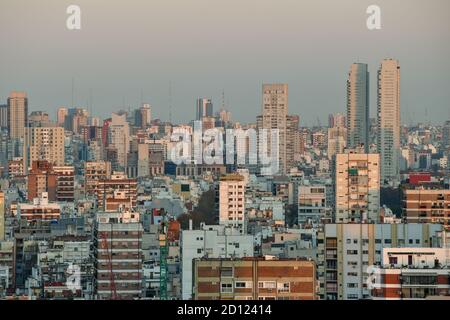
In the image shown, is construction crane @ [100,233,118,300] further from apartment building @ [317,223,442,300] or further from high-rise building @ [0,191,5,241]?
apartment building @ [317,223,442,300]

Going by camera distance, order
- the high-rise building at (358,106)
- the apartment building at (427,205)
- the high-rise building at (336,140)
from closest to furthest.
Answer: the high-rise building at (358,106)
the apartment building at (427,205)
the high-rise building at (336,140)

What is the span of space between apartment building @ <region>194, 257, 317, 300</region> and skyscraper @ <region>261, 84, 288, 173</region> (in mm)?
916

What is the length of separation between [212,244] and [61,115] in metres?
1.34

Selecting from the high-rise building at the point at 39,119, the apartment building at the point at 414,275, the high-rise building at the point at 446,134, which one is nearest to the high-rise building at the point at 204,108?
the high-rise building at the point at 39,119

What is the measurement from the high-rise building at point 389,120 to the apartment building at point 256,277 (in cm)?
96

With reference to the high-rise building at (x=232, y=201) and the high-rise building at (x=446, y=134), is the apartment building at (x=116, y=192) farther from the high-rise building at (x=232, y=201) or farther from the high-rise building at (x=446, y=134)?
the high-rise building at (x=446, y=134)

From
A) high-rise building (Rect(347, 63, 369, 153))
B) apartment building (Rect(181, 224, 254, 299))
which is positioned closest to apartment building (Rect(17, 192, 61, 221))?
apartment building (Rect(181, 224, 254, 299))

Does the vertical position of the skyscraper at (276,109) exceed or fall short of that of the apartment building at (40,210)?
it exceeds it

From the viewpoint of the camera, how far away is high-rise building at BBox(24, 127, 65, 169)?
731 cm

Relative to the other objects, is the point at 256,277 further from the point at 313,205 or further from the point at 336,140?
the point at 313,205

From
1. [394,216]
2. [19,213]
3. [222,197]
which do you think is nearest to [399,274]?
[394,216]

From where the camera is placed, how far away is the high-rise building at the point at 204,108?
555 cm
